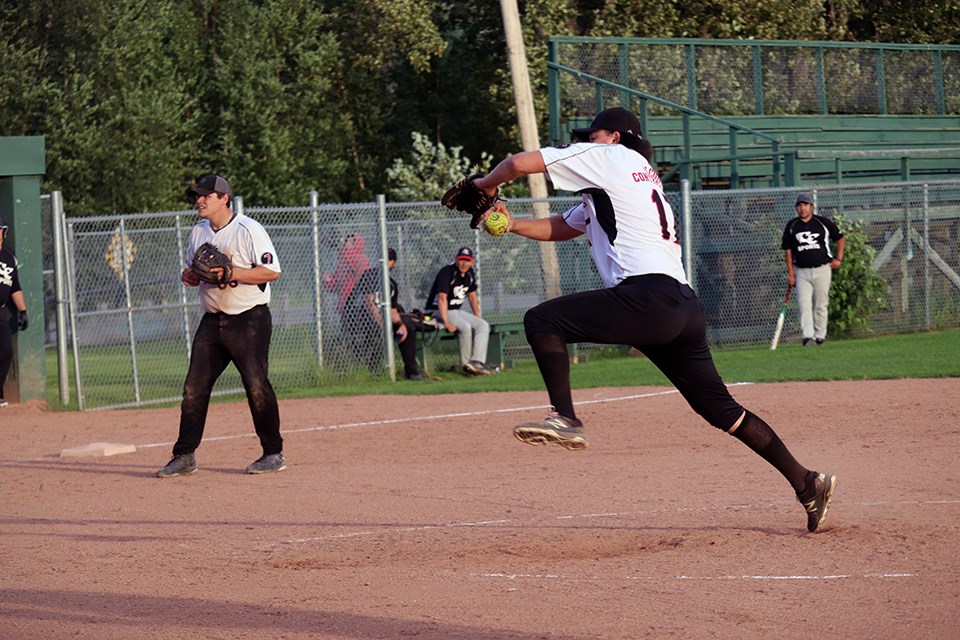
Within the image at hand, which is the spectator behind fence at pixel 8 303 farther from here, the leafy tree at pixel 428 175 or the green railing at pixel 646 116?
the leafy tree at pixel 428 175

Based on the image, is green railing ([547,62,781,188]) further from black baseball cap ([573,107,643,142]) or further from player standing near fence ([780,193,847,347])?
black baseball cap ([573,107,643,142])

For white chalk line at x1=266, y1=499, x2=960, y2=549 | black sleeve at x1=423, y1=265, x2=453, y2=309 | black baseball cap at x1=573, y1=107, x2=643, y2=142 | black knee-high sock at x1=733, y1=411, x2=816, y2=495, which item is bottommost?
white chalk line at x1=266, y1=499, x2=960, y2=549

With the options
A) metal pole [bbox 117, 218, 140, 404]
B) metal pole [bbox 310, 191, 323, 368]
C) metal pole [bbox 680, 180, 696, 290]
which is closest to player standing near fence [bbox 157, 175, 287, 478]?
metal pole [bbox 117, 218, 140, 404]

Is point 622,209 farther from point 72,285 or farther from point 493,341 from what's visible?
point 493,341

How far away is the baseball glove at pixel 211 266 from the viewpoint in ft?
30.9

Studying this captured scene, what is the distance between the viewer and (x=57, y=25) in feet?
93.2

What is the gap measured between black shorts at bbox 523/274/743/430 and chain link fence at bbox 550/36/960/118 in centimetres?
1626

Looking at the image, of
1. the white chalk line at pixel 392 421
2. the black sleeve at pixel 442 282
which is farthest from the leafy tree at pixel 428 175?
the white chalk line at pixel 392 421

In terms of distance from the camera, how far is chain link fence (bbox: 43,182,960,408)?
16078 millimetres

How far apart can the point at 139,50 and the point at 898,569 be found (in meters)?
26.2

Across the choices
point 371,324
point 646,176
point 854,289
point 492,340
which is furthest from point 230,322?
point 854,289

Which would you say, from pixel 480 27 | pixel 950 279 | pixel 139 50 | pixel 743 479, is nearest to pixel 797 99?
pixel 950 279

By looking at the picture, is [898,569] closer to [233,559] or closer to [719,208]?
[233,559]

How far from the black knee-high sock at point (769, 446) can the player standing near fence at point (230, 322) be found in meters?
4.19
